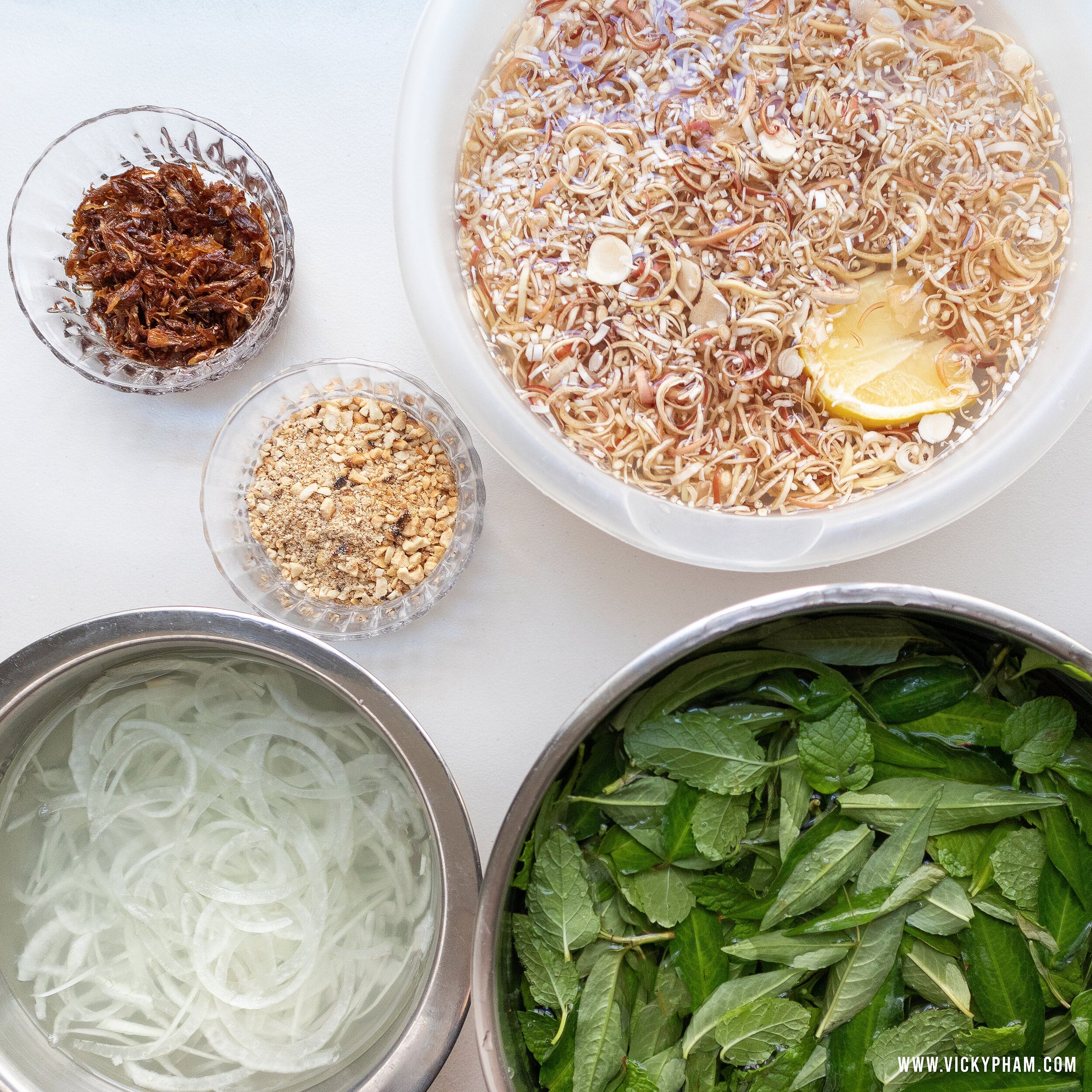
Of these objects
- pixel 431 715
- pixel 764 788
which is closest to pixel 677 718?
pixel 764 788

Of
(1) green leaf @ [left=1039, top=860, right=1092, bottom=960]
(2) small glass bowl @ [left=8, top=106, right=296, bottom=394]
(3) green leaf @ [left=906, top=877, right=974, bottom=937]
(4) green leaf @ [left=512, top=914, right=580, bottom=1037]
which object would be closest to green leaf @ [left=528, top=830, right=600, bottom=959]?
(4) green leaf @ [left=512, top=914, right=580, bottom=1037]

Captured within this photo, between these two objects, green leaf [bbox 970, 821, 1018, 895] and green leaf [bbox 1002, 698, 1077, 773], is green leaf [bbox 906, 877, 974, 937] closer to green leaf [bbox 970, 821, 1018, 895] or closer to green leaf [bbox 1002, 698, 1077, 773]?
green leaf [bbox 970, 821, 1018, 895]

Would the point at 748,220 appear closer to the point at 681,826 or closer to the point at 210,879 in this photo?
the point at 681,826

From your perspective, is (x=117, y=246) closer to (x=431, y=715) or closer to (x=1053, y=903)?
(x=431, y=715)

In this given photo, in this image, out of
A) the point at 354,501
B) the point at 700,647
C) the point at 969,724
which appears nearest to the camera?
the point at 700,647

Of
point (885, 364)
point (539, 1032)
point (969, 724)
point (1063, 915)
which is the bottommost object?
point (539, 1032)

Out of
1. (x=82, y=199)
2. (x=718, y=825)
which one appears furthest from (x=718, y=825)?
(x=82, y=199)

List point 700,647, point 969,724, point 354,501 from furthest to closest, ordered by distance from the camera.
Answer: point 354,501 → point 969,724 → point 700,647
